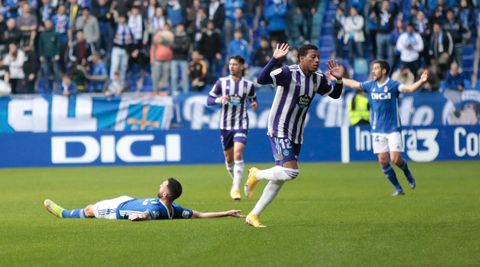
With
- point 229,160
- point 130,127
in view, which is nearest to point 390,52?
point 130,127

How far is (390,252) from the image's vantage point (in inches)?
424

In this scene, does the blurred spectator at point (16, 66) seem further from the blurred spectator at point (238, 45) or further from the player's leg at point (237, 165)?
the player's leg at point (237, 165)

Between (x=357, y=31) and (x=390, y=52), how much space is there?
3.83 ft

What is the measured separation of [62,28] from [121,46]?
2.39 metres

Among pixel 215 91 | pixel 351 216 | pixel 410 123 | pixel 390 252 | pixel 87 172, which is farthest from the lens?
pixel 410 123

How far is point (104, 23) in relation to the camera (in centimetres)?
3275

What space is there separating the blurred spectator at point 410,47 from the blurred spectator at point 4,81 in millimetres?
11699

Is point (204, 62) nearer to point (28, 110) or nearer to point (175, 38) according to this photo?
point (175, 38)

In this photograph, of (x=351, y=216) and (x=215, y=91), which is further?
(x=215, y=91)

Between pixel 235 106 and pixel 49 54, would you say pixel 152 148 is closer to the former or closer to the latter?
pixel 49 54

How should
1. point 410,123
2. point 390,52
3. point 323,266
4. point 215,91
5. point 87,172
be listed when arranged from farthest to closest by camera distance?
point 390,52 → point 410,123 → point 87,172 → point 215,91 → point 323,266

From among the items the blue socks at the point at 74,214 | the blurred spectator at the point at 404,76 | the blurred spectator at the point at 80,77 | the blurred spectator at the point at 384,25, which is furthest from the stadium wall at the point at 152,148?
the blue socks at the point at 74,214

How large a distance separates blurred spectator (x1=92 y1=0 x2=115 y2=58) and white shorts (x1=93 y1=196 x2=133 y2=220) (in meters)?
18.9

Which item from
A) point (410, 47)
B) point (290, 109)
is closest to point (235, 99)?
point (290, 109)
